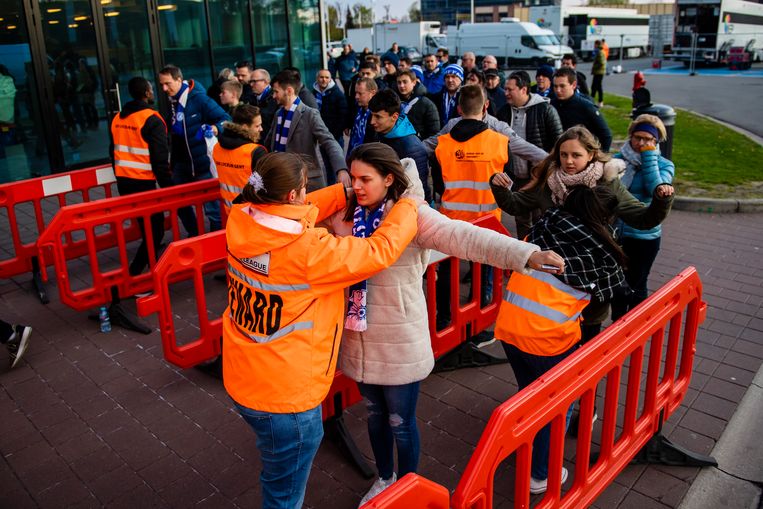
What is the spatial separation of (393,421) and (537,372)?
2.73ft

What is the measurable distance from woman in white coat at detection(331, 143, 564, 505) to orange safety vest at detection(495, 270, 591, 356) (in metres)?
0.55

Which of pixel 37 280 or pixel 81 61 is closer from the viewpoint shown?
pixel 37 280

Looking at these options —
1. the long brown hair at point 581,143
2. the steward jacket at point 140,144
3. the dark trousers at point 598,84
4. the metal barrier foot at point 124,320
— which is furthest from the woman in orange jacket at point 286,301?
the dark trousers at point 598,84

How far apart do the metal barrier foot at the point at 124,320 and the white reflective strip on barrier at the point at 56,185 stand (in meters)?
1.53

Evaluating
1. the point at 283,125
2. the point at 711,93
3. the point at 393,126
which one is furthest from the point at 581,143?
the point at 711,93

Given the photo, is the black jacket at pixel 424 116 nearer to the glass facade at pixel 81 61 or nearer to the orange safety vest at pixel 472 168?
the orange safety vest at pixel 472 168

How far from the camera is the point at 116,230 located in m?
5.89

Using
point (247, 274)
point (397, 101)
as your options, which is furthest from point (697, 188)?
point (247, 274)

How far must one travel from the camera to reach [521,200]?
162 inches

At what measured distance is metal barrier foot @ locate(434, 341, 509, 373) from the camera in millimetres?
5027

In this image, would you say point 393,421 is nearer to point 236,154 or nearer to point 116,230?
point 236,154

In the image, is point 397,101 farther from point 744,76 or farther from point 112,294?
point 744,76

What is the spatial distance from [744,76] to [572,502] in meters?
30.3

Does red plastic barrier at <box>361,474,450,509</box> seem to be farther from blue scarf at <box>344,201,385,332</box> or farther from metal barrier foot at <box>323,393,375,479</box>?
metal barrier foot at <box>323,393,375,479</box>
